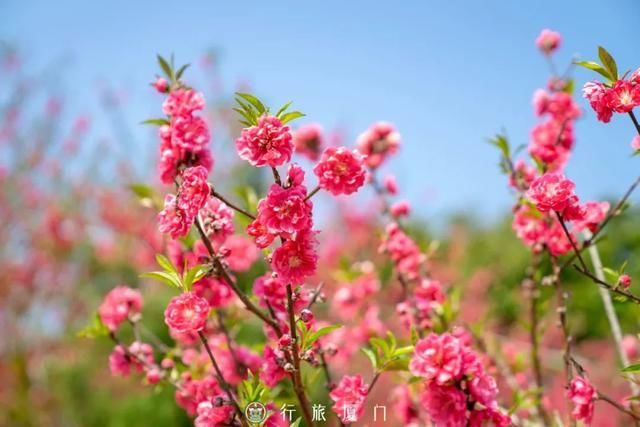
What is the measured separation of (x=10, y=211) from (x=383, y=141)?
736cm

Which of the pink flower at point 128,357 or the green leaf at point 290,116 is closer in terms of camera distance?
the green leaf at point 290,116

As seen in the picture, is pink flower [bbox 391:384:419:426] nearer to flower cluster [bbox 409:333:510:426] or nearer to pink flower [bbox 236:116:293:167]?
flower cluster [bbox 409:333:510:426]

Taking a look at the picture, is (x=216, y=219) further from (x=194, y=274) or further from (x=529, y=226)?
(x=529, y=226)

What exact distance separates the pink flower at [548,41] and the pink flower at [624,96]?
828 mm

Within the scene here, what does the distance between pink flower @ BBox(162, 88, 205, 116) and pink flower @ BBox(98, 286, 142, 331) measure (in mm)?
678

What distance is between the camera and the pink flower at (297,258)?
106 centimetres

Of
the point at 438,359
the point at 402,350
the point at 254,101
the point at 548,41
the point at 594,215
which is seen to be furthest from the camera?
the point at 548,41

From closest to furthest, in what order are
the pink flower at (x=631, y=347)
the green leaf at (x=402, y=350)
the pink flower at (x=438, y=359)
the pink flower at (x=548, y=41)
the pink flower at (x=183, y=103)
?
the pink flower at (x=438, y=359) → the green leaf at (x=402, y=350) → the pink flower at (x=183, y=103) → the pink flower at (x=548, y=41) → the pink flower at (x=631, y=347)

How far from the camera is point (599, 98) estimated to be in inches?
44.8

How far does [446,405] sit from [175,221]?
66cm

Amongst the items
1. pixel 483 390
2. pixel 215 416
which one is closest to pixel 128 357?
pixel 215 416

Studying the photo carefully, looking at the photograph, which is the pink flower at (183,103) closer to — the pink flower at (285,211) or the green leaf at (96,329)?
the pink flower at (285,211)

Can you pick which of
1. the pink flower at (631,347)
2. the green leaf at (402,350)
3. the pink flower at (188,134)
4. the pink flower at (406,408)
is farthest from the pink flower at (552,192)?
the pink flower at (631,347)

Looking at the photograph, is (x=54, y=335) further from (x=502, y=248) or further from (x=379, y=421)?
(x=379, y=421)
